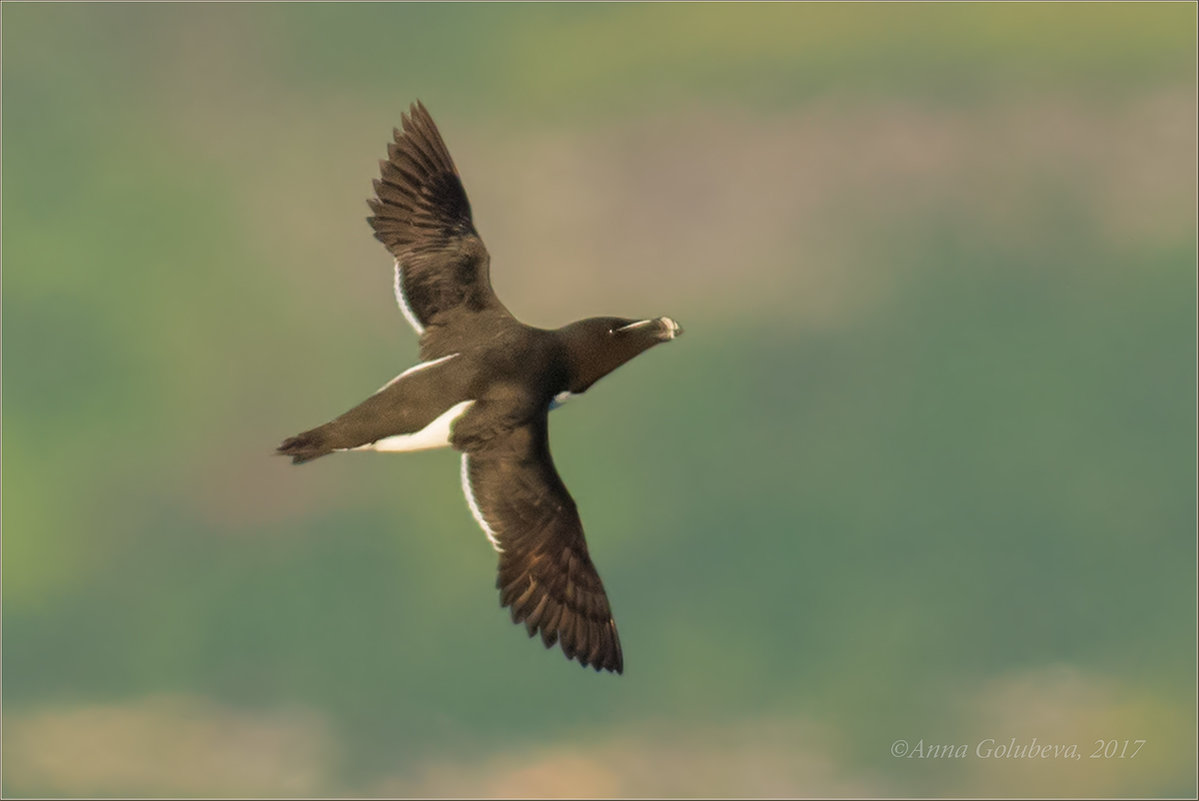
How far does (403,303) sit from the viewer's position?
1609cm

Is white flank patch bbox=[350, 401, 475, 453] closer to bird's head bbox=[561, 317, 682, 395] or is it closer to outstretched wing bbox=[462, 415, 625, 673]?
outstretched wing bbox=[462, 415, 625, 673]

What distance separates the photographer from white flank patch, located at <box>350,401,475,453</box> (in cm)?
1483

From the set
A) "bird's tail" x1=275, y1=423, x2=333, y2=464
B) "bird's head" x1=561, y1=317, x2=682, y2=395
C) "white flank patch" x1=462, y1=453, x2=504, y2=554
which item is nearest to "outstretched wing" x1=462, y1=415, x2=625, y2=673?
"white flank patch" x1=462, y1=453, x2=504, y2=554

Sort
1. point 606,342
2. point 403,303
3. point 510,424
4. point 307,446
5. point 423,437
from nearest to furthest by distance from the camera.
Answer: point 307,446 → point 423,437 → point 510,424 → point 606,342 → point 403,303

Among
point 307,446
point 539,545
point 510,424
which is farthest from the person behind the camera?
point 539,545

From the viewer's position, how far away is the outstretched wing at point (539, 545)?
1519 centimetres

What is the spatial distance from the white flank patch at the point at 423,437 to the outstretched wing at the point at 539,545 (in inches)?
14.6

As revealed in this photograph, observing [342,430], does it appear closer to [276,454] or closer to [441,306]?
[276,454]

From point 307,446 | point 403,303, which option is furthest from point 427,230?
point 307,446

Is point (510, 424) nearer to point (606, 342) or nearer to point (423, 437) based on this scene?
point (423, 437)

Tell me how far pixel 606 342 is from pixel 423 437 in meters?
1.74

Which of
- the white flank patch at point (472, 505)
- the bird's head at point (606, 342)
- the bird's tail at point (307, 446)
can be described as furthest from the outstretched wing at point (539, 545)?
→ the bird's tail at point (307, 446)

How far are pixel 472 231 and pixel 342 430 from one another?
8.75 feet

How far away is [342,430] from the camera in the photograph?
14750 millimetres
